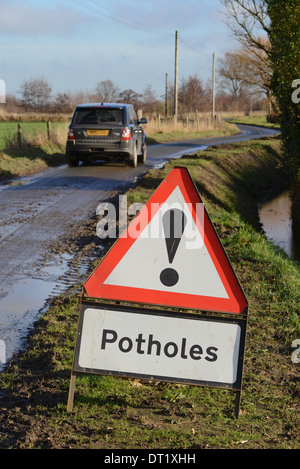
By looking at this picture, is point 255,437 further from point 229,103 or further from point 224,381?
point 229,103

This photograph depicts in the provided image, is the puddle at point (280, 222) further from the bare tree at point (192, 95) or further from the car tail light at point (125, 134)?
the bare tree at point (192, 95)

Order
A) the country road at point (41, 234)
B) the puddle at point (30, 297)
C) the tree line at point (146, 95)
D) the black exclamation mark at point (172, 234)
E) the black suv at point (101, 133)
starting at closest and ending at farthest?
the black exclamation mark at point (172, 234) → the puddle at point (30, 297) → the country road at point (41, 234) → the black suv at point (101, 133) → the tree line at point (146, 95)

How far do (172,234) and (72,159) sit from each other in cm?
1606

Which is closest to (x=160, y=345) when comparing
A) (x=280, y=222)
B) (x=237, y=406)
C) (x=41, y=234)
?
(x=237, y=406)

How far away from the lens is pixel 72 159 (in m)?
19.7

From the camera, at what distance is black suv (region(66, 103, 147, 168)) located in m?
Result: 19.1

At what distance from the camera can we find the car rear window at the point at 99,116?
63.3 feet

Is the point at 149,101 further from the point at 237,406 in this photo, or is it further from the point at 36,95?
the point at 237,406

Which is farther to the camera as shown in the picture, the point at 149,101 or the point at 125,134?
the point at 149,101

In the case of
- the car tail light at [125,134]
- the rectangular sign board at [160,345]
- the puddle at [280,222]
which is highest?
the car tail light at [125,134]

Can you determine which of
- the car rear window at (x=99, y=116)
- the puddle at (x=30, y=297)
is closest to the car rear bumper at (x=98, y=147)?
the car rear window at (x=99, y=116)

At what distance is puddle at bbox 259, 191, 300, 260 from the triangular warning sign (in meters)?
9.99

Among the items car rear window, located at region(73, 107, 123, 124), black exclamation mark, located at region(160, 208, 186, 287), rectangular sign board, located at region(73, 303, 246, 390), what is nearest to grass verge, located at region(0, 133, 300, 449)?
rectangular sign board, located at region(73, 303, 246, 390)

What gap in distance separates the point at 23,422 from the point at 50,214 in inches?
313
